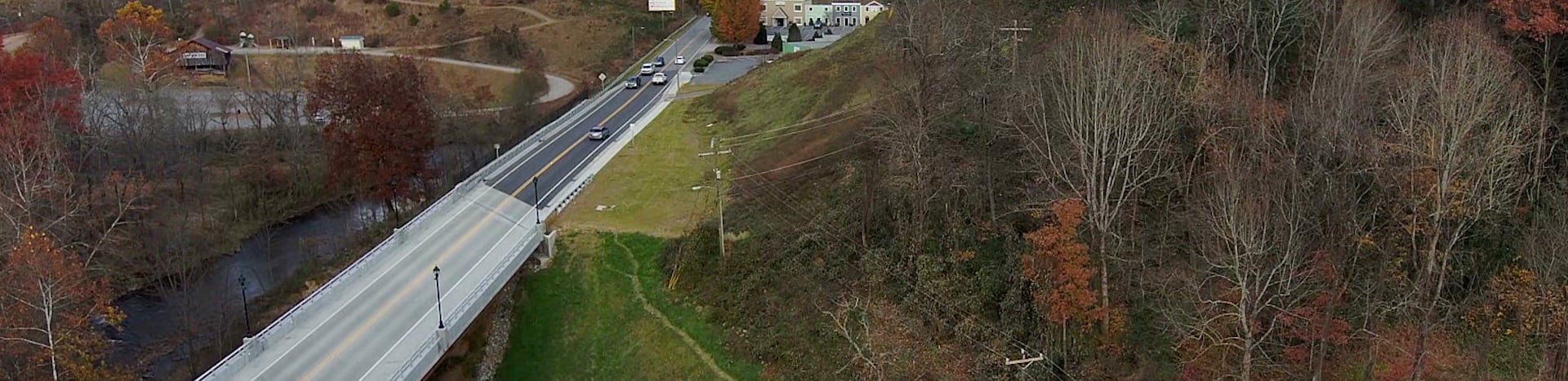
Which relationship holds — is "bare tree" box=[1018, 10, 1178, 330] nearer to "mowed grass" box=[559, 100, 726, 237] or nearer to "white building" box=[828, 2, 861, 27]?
"mowed grass" box=[559, 100, 726, 237]

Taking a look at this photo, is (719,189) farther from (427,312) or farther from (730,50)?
(730,50)

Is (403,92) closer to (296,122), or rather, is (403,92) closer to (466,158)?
(466,158)

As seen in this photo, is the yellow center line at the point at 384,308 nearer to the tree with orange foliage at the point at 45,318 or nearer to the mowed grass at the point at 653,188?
the mowed grass at the point at 653,188

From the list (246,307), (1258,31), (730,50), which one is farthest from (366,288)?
(730,50)

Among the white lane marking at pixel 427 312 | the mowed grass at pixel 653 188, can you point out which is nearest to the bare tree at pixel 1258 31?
the mowed grass at pixel 653 188

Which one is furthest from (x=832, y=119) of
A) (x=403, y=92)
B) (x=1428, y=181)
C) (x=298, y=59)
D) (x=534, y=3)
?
(x=534, y=3)

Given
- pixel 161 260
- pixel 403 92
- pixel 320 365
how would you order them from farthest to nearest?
1. pixel 403 92
2. pixel 161 260
3. pixel 320 365
